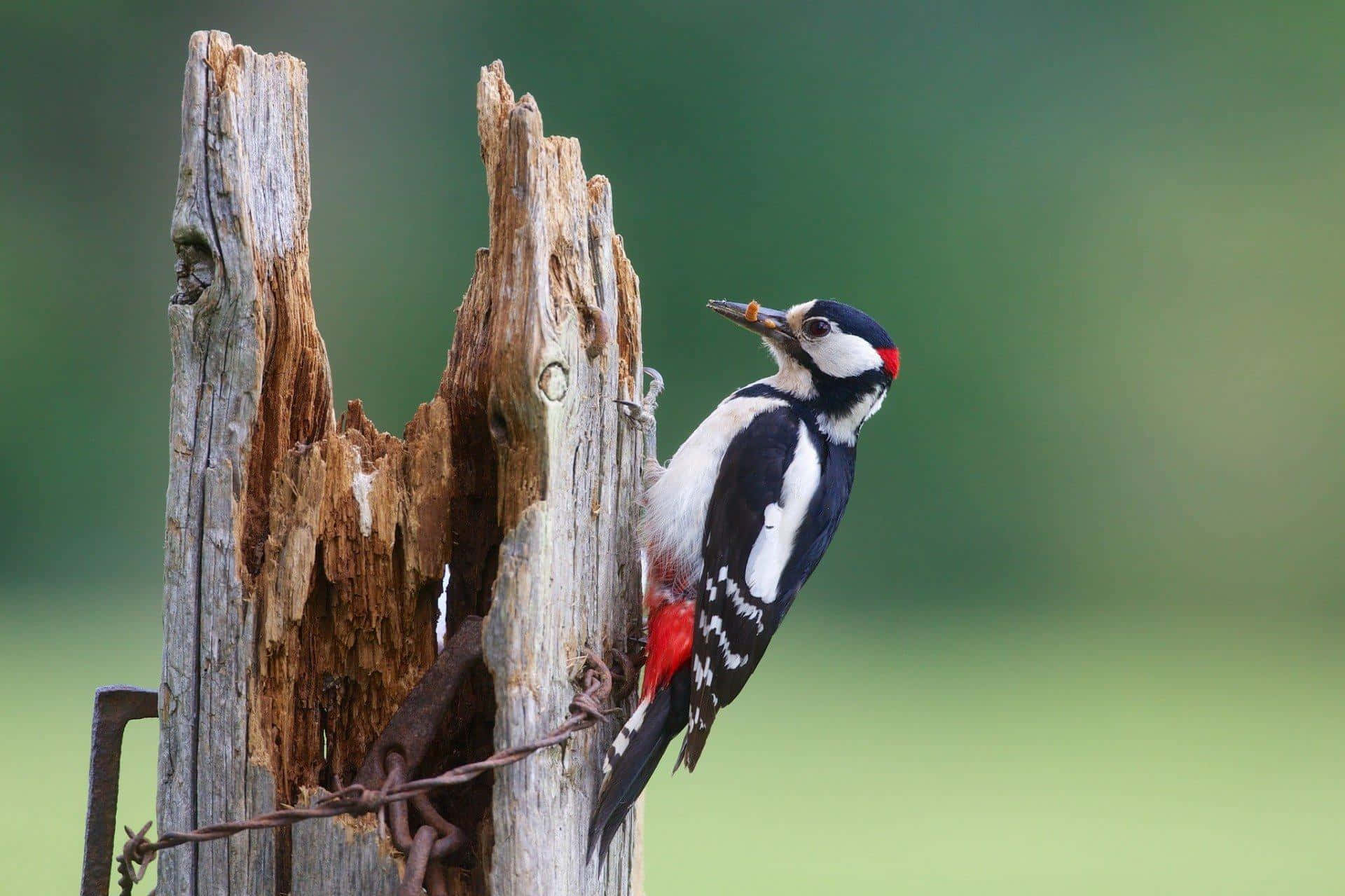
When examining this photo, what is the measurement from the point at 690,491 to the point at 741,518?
9 centimetres

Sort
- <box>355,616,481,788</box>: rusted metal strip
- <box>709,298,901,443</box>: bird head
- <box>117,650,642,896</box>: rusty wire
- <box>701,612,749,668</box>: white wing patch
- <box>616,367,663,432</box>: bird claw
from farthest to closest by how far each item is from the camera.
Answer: <box>709,298,901,443</box>: bird head
<box>701,612,749,668</box>: white wing patch
<box>616,367,663,432</box>: bird claw
<box>355,616,481,788</box>: rusted metal strip
<box>117,650,642,896</box>: rusty wire

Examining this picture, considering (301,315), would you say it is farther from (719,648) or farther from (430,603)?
(719,648)

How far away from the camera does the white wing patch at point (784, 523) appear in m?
1.76

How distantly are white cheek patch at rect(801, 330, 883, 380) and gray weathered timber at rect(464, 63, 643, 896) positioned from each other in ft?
2.18

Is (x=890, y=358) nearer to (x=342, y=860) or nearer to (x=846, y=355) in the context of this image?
(x=846, y=355)

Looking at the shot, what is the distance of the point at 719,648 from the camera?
63.2 inches

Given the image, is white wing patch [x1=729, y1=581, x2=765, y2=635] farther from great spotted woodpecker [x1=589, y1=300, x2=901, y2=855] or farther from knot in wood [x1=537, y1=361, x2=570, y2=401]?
knot in wood [x1=537, y1=361, x2=570, y2=401]

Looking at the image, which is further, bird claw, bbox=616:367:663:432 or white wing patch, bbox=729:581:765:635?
white wing patch, bbox=729:581:765:635

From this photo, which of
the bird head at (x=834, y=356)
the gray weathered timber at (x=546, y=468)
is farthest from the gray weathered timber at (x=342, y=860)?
the bird head at (x=834, y=356)

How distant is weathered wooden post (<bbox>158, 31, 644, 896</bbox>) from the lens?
1.22 meters

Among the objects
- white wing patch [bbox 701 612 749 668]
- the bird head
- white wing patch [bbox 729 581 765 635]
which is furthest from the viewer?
the bird head

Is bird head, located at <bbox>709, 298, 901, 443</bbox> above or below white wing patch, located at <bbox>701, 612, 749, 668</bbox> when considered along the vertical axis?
above

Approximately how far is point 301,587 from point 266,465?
0.14 meters

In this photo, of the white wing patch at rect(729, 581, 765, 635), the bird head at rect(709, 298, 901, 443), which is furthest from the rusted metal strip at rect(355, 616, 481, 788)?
the bird head at rect(709, 298, 901, 443)
